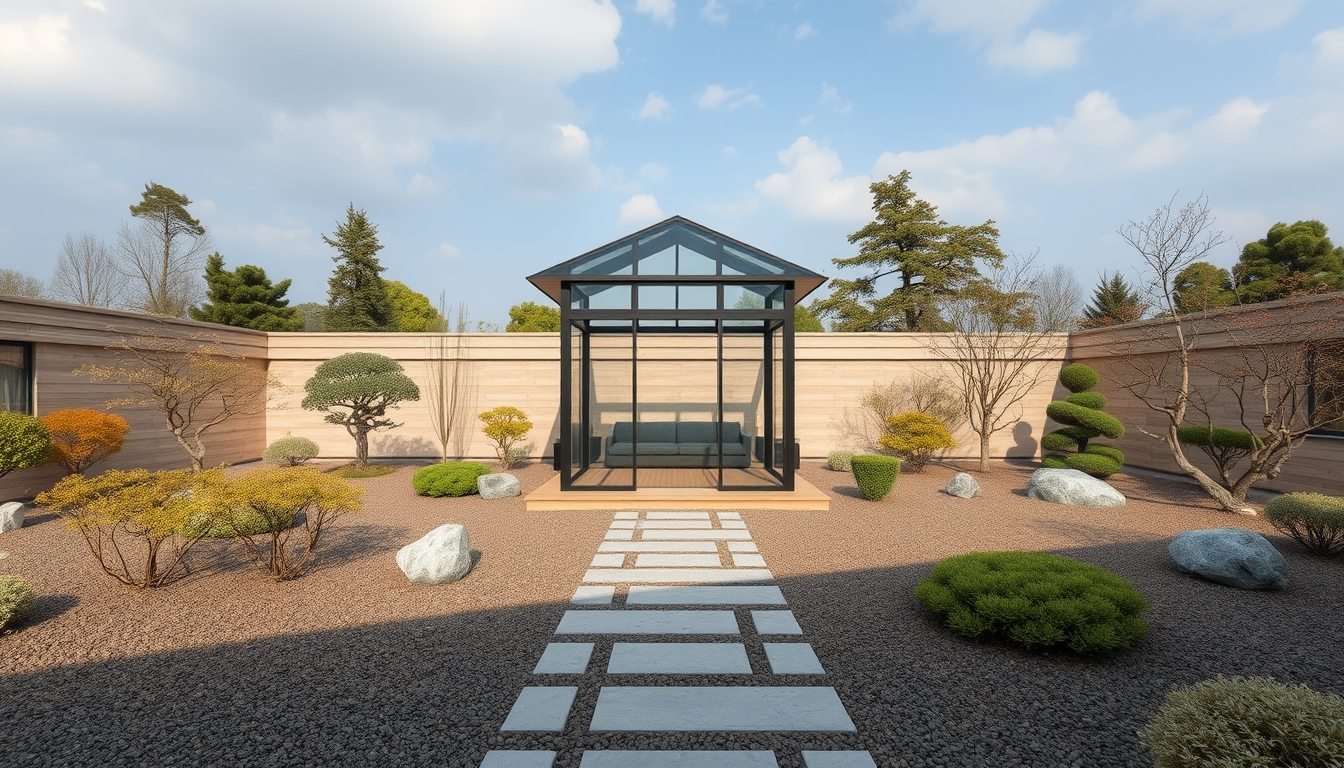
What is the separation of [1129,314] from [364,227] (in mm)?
23333

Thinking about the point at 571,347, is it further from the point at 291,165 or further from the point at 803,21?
the point at 291,165

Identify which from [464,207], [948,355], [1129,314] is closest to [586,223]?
[464,207]

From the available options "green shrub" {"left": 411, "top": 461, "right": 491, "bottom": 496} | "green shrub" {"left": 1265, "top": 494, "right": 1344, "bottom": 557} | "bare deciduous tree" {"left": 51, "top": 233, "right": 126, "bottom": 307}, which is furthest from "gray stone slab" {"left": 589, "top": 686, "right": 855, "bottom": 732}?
"bare deciduous tree" {"left": 51, "top": 233, "right": 126, "bottom": 307}

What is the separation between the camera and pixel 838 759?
7.04 feet

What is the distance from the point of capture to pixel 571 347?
7.40 meters

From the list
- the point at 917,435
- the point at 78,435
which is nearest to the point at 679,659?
the point at 917,435

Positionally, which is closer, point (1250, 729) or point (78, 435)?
point (1250, 729)

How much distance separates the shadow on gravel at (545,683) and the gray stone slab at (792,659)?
7 cm

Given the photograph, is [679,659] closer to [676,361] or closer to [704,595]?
[704,595]

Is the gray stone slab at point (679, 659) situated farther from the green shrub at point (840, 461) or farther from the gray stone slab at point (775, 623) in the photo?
the green shrub at point (840, 461)

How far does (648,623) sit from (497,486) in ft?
16.6

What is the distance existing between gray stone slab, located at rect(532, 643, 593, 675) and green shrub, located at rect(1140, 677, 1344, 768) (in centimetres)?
245

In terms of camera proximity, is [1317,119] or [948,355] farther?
[948,355]

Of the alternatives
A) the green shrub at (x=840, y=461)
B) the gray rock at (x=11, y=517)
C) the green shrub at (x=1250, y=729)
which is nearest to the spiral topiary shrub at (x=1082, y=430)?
the green shrub at (x=840, y=461)
